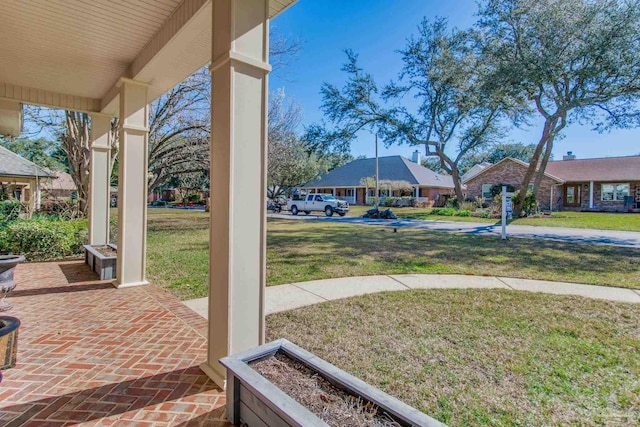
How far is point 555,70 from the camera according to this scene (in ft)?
44.9

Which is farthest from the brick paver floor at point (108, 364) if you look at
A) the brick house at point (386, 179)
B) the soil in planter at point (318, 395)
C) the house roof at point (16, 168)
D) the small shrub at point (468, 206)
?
the brick house at point (386, 179)

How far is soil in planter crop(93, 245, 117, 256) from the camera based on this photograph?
627 centimetres

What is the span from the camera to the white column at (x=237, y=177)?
248 centimetres

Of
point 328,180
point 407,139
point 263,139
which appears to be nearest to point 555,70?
point 407,139

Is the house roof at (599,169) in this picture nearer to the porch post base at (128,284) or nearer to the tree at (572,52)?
the tree at (572,52)

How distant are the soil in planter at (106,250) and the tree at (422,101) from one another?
15.8m

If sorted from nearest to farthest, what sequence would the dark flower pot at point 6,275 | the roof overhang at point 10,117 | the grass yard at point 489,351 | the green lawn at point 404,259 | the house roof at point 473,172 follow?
the grass yard at point 489,351 → the dark flower pot at point 6,275 → the green lawn at point 404,259 → the roof overhang at point 10,117 → the house roof at point 473,172

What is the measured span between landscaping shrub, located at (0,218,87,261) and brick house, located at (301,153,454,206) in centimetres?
2766

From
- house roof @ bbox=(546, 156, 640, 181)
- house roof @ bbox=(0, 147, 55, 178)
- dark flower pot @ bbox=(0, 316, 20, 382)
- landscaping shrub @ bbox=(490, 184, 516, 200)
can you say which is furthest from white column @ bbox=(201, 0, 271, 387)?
house roof @ bbox=(546, 156, 640, 181)

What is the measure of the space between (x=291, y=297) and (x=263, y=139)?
115 inches

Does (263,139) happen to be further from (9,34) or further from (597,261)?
(597,261)

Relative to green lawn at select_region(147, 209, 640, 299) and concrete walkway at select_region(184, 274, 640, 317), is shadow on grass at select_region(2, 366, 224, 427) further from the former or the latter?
green lawn at select_region(147, 209, 640, 299)

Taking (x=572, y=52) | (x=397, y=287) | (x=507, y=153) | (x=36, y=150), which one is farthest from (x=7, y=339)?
(x=507, y=153)

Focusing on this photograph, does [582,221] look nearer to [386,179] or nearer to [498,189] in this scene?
[498,189]
